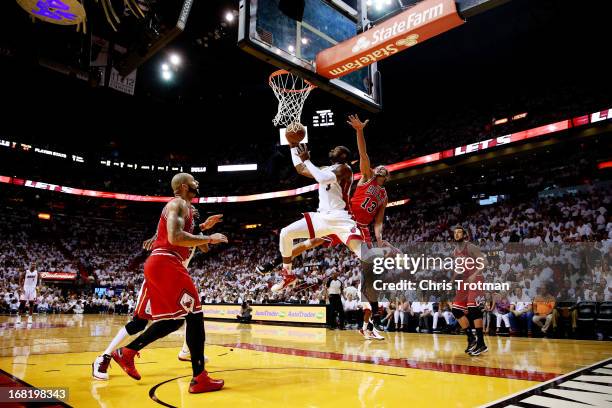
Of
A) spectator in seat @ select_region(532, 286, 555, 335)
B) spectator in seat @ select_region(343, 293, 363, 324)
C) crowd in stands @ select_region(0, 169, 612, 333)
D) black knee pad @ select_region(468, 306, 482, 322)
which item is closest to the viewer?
black knee pad @ select_region(468, 306, 482, 322)

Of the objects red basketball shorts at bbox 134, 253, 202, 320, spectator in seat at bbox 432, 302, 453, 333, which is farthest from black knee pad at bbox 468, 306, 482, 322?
spectator in seat at bbox 432, 302, 453, 333

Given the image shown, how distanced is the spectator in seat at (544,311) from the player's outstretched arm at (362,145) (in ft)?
22.5

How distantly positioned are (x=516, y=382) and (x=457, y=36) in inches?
657

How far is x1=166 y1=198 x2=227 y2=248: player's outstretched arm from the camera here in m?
3.46

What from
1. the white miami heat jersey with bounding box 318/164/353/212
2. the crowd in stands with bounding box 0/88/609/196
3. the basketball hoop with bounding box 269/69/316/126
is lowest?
the white miami heat jersey with bounding box 318/164/353/212

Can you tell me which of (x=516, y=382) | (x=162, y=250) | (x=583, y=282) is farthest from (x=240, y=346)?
(x=583, y=282)

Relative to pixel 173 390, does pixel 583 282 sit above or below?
above

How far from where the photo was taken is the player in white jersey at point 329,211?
460cm

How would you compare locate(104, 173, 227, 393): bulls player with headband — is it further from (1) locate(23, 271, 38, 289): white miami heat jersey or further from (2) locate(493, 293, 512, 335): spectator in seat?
(1) locate(23, 271, 38, 289): white miami heat jersey

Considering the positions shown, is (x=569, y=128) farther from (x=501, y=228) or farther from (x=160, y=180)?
(x=160, y=180)

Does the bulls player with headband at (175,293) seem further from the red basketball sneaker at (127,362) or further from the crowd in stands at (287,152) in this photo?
the crowd in stands at (287,152)

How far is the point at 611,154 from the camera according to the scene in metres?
17.3

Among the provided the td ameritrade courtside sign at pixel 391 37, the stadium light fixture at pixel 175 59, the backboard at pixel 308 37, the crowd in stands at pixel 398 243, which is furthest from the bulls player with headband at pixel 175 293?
the stadium light fixture at pixel 175 59

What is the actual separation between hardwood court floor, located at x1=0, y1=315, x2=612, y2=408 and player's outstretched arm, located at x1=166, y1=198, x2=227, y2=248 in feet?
3.94
